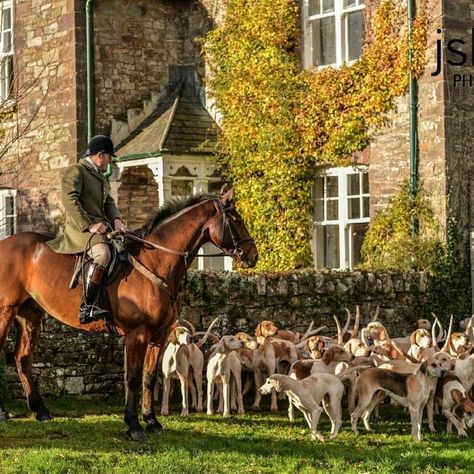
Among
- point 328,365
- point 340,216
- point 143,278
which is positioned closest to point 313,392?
point 328,365

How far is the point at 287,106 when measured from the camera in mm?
18578

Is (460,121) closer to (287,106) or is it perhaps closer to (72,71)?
(287,106)

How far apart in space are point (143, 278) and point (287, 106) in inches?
323

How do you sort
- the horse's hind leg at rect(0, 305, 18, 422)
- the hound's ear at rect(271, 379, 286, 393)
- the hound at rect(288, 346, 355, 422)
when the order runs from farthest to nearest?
the hound at rect(288, 346, 355, 422)
the horse's hind leg at rect(0, 305, 18, 422)
the hound's ear at rect(271, 379, 286, 393)

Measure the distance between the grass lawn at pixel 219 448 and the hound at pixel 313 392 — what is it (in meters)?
0.16

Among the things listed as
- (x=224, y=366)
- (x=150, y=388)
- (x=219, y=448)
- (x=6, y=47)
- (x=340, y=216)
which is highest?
(x=6, y=47)

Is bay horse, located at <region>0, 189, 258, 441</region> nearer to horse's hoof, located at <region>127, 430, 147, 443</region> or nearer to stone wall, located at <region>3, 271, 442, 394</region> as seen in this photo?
horse's hoof, located at <region>127, 430, 147, 443</region>

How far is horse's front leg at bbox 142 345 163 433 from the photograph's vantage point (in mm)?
10975

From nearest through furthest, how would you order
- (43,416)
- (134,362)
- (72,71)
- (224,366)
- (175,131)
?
(134,362), (43,416), (224,366), (175,131), (72,71)

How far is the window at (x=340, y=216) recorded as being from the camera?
18172 mm

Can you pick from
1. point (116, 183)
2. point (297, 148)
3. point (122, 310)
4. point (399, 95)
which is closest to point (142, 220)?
point (116, 183)

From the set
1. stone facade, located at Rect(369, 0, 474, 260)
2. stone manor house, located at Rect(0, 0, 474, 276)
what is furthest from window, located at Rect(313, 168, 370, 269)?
stone facade, located at Rect(369, 0, 474, 260)

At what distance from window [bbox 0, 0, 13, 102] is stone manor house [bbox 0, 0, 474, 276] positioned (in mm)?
27

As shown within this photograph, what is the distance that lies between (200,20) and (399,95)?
5.01m
